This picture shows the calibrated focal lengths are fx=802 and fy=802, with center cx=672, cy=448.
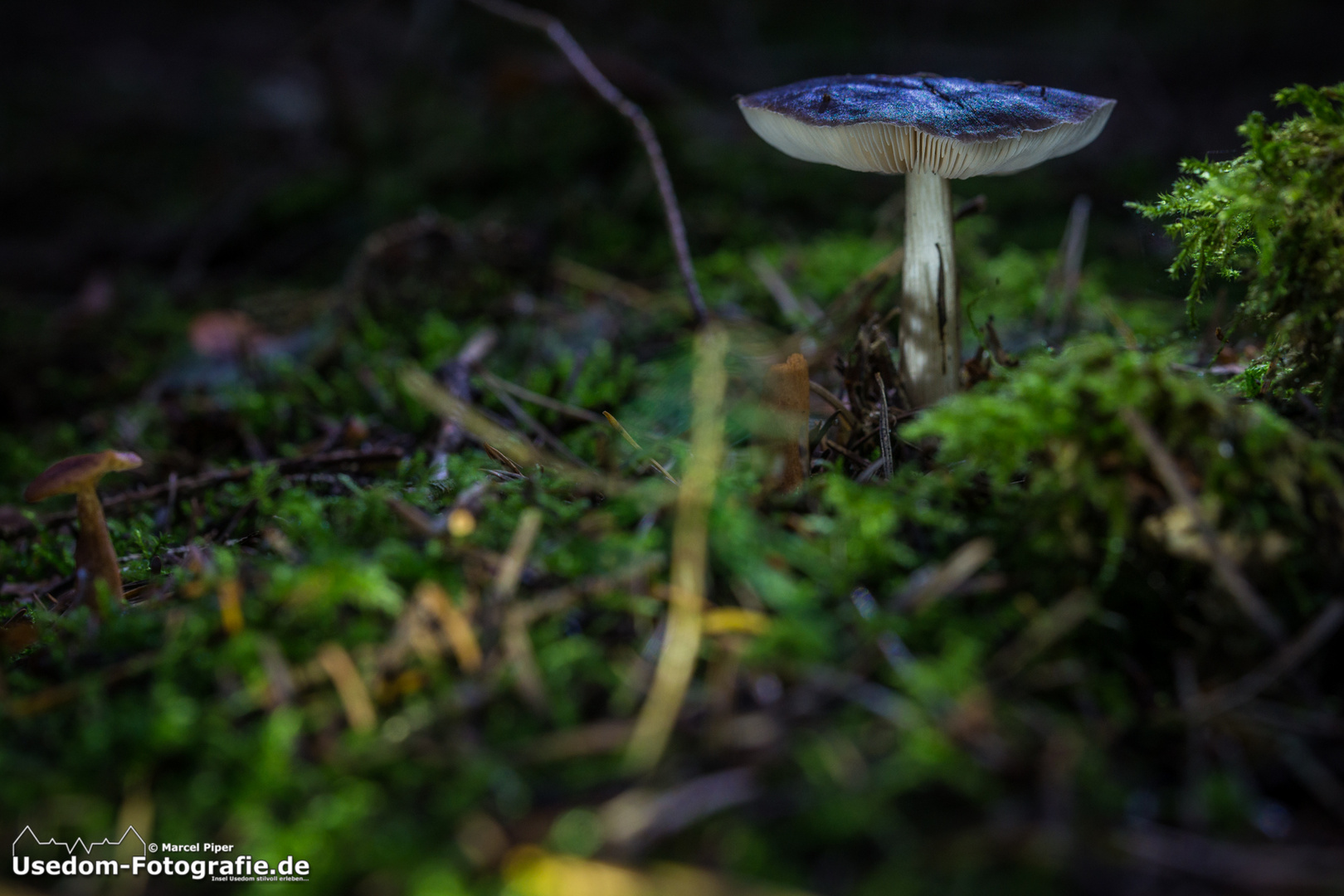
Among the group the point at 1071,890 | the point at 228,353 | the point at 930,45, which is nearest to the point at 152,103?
the point at 228,353

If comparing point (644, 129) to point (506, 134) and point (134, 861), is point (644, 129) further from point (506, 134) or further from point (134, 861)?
point (506, 134)

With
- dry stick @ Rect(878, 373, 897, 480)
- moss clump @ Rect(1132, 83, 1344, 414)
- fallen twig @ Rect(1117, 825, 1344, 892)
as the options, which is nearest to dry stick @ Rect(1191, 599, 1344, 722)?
fallen twig @ Rect(1117, 825, 1344, 892)

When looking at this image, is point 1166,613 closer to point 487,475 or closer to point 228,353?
point 487,475

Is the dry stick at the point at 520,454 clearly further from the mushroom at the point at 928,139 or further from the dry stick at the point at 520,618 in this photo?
the mushroom at the point at 928,139

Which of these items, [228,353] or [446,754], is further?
[228,353]

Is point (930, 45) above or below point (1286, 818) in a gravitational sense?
above

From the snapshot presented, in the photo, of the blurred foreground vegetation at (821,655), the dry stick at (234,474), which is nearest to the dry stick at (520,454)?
the blurred foreground vegetation at (821,655)
